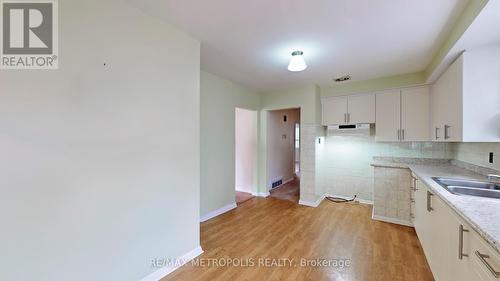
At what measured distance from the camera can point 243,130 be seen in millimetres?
5062

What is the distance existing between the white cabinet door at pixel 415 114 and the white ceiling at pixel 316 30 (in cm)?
43

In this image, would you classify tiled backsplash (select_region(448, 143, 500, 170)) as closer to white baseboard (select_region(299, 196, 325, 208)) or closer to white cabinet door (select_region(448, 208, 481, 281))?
white cabinet door (select_region(448, 208, 481, 281))

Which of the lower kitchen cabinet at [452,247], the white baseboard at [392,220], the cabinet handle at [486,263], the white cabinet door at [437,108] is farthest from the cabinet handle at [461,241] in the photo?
the white baseboard at [392,220]

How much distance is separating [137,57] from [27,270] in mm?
1682

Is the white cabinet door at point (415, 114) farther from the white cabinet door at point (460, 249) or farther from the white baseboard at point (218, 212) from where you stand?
the white baseboard at point (218, 212)

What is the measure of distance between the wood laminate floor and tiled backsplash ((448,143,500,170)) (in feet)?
4.06

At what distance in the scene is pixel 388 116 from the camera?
3.64 m

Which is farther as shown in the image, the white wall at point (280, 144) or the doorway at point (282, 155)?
the white wall at point (280, 144)

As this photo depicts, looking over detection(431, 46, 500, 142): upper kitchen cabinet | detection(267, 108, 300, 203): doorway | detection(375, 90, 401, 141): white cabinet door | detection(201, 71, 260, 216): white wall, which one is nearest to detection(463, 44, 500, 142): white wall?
detection(431, 46, 500, 142): upper kitchen cabinet

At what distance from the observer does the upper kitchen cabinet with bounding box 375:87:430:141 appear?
333 centimetres

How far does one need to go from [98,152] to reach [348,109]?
4114mm

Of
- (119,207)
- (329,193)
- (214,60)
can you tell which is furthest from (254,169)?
(119,207)

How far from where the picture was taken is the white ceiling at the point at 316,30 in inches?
66.7

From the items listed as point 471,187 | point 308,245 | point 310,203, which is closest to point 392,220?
point 310,203
